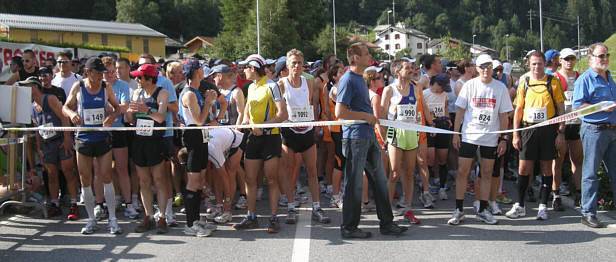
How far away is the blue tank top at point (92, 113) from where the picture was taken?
21.0 ft

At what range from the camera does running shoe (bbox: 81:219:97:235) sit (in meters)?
6.36

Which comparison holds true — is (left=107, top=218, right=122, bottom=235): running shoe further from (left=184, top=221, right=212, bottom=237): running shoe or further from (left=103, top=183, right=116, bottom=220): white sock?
(left=184, top=221, right=212, bottom=237): running shoe

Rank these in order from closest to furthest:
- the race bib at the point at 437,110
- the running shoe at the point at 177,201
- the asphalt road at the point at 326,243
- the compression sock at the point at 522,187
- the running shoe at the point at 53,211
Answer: the asphalt road at the point at 326,243 → the compression sock at the point at 522,187 → the running shoe at the point at 53,211 → the running shoe at the point at 177,201 → the race bib at the point at 437,110

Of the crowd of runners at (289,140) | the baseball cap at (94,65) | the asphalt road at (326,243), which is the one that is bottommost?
the asphalt road at (326,243)

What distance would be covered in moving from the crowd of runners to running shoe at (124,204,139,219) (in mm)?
15

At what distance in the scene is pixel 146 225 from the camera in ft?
21.2

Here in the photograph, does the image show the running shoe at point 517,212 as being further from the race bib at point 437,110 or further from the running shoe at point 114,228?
the running shoe at point 114,228

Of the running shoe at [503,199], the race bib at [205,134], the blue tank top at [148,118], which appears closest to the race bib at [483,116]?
the running shoe at [503,199]

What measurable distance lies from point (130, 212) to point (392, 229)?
356cm

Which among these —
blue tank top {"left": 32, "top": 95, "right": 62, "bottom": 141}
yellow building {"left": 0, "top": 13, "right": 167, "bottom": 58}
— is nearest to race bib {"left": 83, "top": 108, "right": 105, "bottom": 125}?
blue tank top {"left": 32, "top": 95, "right": 62, "bottom": 141}

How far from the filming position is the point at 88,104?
646 cm

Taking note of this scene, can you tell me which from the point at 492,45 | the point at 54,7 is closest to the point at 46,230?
the point at 54,7

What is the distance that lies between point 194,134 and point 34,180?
3345 mm

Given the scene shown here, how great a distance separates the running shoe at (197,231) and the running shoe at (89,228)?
116cm
